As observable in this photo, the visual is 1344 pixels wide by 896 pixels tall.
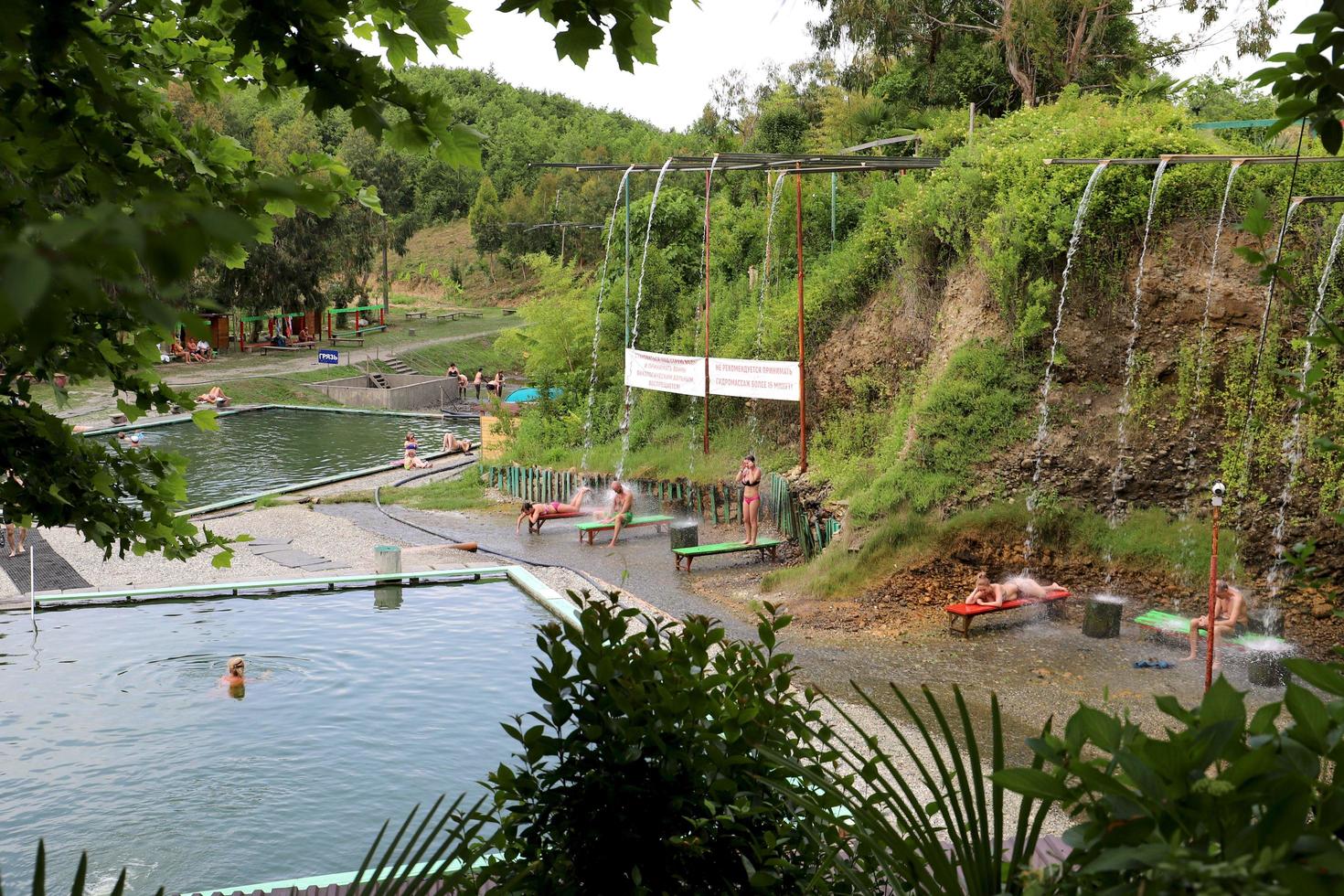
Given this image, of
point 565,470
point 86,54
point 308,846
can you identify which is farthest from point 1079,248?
point 86,54

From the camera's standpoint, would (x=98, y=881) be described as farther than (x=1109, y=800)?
Yes

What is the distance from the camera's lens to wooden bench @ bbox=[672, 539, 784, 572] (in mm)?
15805

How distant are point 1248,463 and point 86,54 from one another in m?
14.1

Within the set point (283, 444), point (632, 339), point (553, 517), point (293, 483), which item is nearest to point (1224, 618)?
point (553, 517)

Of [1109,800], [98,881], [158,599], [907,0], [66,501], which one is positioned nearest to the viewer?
[1109,800]

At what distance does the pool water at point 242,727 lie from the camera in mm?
7359

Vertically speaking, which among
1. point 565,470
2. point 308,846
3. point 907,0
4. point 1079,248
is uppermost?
point 907,0

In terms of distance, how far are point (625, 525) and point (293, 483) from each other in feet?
33.3

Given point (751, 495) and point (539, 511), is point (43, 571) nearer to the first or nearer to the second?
point (539, 511)

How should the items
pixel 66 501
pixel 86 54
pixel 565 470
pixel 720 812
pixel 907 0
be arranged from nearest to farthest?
pixel 86 54 → pixel 720 812 → pixel 66 501 → pixel 565 470 → pixel 907 0

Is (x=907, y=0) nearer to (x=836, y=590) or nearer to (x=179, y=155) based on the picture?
(x=836, y=590)

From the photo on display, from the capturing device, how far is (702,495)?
19.9m

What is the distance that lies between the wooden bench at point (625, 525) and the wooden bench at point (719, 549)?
70.1 inches

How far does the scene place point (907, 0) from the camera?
96.3 feet
